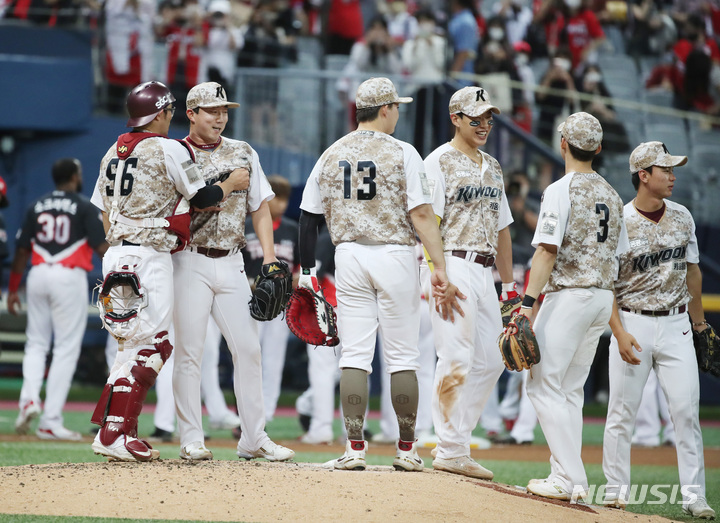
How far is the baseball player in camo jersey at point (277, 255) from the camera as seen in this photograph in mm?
10188

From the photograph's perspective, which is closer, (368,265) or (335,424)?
(368,265)

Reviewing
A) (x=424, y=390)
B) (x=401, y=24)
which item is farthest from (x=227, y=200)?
(x=401, y=24)

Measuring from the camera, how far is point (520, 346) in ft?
19.8

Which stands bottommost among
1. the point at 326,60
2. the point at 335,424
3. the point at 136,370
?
the point at 335,424

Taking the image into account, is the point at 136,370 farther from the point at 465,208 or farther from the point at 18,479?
the point at 465,208

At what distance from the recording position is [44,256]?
998 cm

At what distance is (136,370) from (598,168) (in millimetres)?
9573

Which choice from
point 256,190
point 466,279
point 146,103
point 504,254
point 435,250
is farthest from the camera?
point 504,254

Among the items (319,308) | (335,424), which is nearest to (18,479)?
(319,308)

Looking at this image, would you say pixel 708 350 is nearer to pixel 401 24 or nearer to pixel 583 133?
pixel 583 133

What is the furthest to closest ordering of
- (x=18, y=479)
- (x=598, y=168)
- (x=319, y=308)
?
1. (x=598, y=168)
2. (x=319, y=308)
3. (x=18, y=479)

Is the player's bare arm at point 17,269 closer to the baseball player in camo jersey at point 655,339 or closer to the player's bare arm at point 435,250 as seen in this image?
the player's bare arm at point 435,250

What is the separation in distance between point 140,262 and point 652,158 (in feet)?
11.6

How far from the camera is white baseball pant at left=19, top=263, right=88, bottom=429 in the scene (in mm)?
9844
